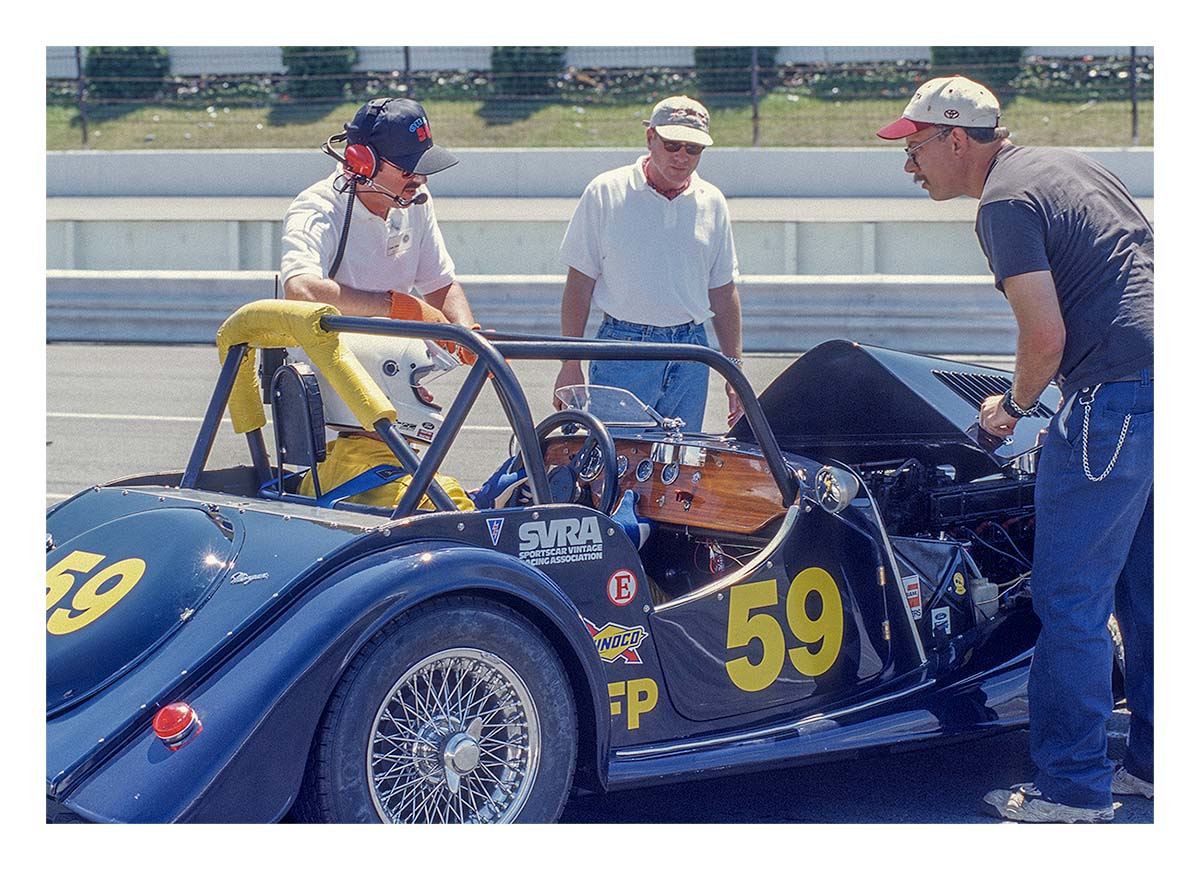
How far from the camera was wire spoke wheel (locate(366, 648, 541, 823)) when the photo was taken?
3.21 meters

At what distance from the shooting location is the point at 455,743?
10.7ft

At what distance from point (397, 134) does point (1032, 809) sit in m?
2.65

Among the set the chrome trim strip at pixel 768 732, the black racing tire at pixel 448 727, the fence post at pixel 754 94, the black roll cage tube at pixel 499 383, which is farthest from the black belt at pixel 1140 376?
the fence post at pixel 754 94

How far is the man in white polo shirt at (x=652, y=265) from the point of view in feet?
18.6

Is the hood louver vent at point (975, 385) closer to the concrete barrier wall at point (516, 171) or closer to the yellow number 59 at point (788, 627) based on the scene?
the yellow number 59 at point (788, 627)

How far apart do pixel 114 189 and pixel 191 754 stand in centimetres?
2299

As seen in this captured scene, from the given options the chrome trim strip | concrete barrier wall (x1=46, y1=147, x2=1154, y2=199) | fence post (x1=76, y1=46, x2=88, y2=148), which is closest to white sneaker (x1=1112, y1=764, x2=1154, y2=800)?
the chrome trim strip

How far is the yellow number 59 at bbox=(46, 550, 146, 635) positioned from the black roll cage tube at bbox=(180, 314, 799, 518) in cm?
61

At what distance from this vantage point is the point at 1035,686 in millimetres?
3986

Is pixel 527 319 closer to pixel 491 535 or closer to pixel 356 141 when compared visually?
pixel 356 141

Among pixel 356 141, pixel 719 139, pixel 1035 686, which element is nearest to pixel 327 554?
pixel 356 141

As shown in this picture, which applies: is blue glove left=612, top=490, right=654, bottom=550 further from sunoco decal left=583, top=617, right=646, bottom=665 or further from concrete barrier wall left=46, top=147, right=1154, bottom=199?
concrete barrier wall left=46, top=147, right=1154, bottom=199

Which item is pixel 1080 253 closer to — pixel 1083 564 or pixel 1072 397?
pixel 1072 397

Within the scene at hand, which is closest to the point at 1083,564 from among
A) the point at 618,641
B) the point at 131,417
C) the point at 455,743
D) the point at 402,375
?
the point at 618,641
